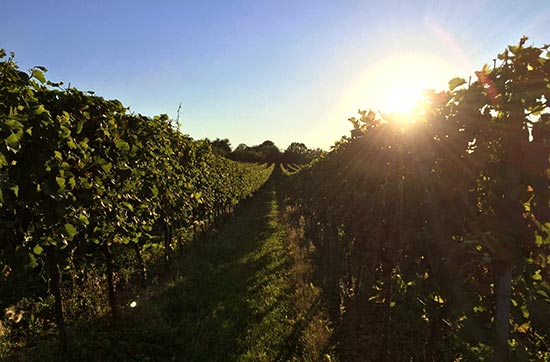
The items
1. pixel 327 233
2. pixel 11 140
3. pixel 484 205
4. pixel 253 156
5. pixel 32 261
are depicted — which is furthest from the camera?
pixel 253 156

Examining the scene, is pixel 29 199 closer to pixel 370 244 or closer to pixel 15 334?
pixel 15 334

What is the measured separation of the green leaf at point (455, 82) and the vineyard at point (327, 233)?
0.03 metres

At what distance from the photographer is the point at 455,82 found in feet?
9.61

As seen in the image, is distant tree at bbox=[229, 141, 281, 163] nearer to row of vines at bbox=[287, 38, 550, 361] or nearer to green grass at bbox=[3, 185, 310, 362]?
green grass at bbox=[3, 185, 310, 362]

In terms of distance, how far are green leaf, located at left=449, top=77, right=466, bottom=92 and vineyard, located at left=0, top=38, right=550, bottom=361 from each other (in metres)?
0.03

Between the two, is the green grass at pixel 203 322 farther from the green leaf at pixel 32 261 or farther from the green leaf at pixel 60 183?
the green leaf at pixel 60 183

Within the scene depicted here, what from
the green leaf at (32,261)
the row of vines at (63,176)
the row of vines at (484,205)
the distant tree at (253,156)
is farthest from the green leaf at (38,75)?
the distant tree at (253,156)

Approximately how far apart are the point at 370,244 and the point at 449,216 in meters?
2.06

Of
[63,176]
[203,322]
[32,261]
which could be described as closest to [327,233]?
[203,322]

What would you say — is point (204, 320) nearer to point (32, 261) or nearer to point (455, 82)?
point (32, 261)

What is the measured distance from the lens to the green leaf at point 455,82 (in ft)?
9.52

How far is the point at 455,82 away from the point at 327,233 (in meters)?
8.96

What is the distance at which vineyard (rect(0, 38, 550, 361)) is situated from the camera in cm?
263

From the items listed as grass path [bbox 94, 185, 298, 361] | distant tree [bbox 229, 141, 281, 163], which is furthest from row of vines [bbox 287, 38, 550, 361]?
distant tree [bbox 229, 141, 281, 163]
